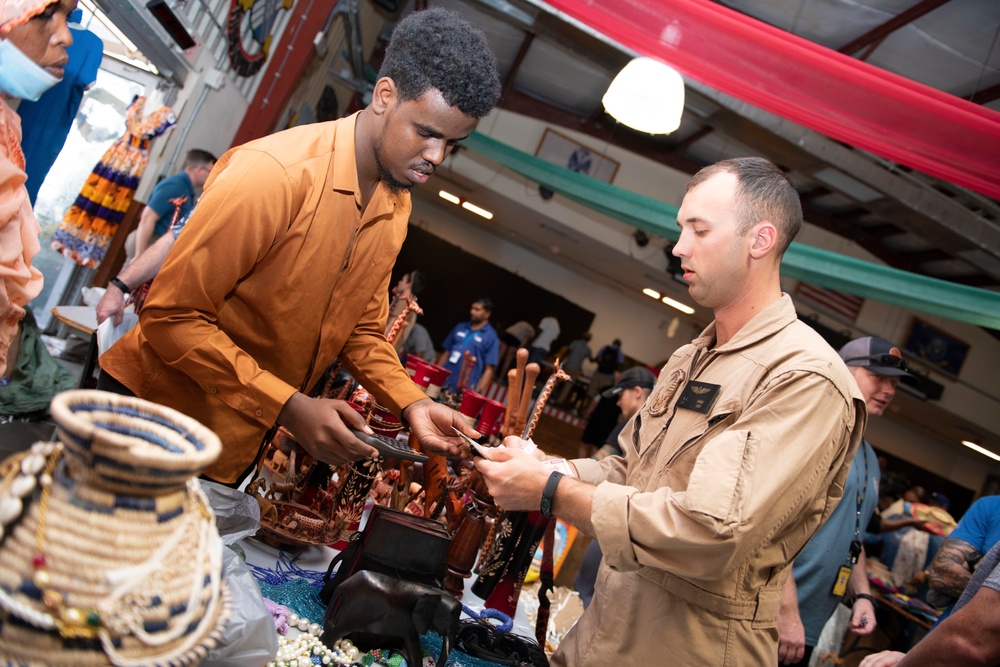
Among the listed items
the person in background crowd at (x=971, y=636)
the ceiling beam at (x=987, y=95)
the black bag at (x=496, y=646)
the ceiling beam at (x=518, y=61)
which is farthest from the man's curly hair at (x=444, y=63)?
the ceiling beam at (x=518, y=61)

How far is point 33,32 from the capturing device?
142 cm

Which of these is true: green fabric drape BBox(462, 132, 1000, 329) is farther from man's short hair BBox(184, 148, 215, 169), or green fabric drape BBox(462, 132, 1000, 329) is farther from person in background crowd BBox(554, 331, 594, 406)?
person in background crowd BBox(554, 331, 594, 406)

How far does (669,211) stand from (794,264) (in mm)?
1279

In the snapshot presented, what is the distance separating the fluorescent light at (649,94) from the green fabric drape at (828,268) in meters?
0.79

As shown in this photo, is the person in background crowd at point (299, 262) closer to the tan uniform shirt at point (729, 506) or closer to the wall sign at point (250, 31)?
the tan uniform shirt at point (729, 506)

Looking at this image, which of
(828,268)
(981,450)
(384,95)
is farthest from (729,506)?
(981,450)

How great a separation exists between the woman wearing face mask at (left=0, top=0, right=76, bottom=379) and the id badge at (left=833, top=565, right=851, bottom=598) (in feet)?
10.4

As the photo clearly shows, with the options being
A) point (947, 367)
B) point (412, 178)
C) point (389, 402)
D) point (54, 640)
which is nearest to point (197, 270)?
point (412, 178)

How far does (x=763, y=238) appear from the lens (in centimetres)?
154

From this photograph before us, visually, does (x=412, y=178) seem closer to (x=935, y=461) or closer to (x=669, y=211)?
(x=669, y=211)

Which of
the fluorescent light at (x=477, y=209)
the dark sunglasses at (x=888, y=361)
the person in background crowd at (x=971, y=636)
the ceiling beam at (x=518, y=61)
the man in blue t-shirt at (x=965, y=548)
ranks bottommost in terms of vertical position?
the person in background crowd at (x=971, y=636)

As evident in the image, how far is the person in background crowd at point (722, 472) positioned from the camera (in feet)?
4.11

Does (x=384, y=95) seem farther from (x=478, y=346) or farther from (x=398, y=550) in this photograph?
(x=478, y=346)

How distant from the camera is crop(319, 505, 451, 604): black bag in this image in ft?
5.23
